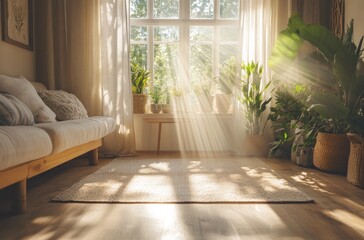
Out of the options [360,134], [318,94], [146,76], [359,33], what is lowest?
[360,134]

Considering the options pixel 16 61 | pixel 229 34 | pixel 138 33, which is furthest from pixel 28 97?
pixel 229 34

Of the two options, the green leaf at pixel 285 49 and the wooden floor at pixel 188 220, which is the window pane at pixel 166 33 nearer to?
the green leaf at pixel 285 49

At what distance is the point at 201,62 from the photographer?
4.10m

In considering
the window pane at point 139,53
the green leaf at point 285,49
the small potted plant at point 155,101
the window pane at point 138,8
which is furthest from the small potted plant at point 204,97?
the window pane at point 138,8

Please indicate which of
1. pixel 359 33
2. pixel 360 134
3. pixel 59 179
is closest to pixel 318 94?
pixel 360 134

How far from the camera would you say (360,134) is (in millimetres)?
2240

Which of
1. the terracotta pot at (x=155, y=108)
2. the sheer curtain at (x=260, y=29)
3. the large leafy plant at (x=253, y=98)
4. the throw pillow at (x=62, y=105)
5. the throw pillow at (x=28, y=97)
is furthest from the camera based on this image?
the terracotta pot at (x=155, y=108)

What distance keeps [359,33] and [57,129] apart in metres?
2.93

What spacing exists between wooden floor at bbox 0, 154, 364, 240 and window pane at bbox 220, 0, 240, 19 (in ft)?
8.98

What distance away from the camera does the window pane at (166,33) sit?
4.08 metres

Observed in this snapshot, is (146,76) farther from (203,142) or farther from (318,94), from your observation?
(318,94)

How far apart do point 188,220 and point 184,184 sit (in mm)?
697

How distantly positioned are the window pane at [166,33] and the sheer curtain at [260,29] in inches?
34.7

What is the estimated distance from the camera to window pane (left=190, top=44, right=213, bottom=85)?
4094 mm
